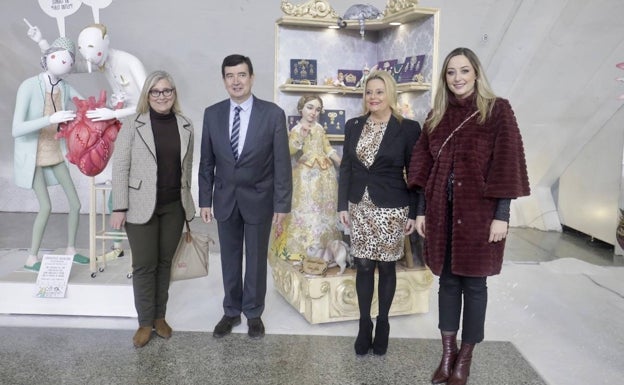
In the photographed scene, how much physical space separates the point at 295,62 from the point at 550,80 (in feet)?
10.6

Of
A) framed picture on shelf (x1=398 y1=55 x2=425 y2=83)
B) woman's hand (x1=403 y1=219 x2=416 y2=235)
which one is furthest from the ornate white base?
framed picture on shelf (x1=398 y1=55 x2=425 y2=83)

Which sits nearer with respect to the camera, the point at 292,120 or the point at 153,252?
the point at 153,252

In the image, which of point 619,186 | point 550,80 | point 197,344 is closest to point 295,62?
point 197,344

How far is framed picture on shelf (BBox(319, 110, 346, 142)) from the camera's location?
14.0 feet

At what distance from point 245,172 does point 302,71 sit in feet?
4.45

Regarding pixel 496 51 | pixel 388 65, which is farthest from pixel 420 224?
pixel 496 51

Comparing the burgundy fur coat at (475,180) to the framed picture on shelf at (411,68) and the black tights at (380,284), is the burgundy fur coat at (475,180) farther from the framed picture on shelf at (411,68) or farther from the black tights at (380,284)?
the framed picture on shelf at (411,68)

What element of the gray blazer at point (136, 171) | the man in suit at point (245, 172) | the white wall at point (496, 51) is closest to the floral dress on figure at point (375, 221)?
the man in suit at point (245, 172)

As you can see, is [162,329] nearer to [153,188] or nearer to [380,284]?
[153,188]

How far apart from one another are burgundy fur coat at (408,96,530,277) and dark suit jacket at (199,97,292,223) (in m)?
0.93

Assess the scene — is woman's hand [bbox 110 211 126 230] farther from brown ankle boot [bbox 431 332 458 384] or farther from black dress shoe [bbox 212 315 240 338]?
brown ankle boot [bbox 431 332 458 384]

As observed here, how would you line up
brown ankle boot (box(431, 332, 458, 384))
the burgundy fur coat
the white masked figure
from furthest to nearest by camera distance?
1. the white masked figure
2. brown ankle boot (box(431, 332, 458, 384))
3. the burgundy fur coat

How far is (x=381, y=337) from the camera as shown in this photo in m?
3.08

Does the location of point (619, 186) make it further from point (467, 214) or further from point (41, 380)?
point (41, 380)
